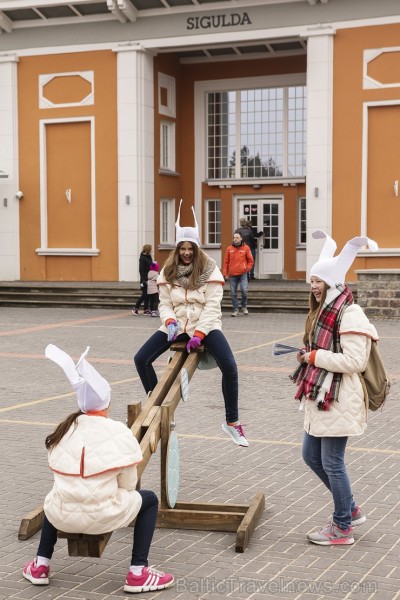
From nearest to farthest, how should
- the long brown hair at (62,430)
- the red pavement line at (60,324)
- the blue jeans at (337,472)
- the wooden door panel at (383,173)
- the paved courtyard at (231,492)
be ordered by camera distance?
the long brown hair at (62,430)
the paved courtyard at (231,492)
the blue jeans at (337,472)
the red pavement line at (60,324)
the wooden door panel at (383,173)

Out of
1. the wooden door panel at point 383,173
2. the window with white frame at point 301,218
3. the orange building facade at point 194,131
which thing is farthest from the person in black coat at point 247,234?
the wooden door panel at point 383,173

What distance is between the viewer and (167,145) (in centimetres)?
3052

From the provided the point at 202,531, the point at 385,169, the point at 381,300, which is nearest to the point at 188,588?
the point at 202,531

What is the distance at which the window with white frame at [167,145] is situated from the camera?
30156mm

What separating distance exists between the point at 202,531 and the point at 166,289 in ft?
6.05

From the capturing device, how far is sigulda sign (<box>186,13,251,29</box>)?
2650cm

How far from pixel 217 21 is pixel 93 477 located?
23806mm

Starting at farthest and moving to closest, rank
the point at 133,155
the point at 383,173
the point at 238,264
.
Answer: the point at 133,155 < the point at 383,173 < the point at 238,264

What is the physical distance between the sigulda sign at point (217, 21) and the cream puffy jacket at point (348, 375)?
73.2 feet

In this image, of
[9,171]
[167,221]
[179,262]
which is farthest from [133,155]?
[179,262]

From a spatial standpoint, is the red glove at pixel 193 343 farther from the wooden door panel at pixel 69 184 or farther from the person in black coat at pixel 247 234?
the wooden door panel at pixel 69 184

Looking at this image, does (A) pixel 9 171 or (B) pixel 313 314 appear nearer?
(B) pixel 313 314

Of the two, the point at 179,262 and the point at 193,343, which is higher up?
the point at 179,262

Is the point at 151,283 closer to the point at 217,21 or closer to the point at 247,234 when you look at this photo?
the point at 247,234
